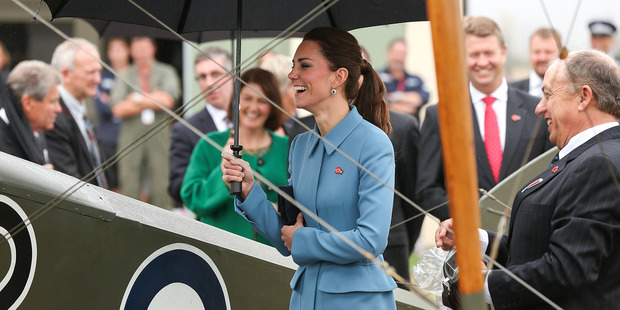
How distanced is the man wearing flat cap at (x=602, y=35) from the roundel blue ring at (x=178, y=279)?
5.26 metres

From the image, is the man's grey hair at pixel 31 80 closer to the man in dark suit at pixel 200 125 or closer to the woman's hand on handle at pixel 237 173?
the man in dark suit at pixel 200 125

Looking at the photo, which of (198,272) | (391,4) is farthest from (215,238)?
(391,4)

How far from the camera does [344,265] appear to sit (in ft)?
9.48

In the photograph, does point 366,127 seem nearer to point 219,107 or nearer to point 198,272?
point 198,272

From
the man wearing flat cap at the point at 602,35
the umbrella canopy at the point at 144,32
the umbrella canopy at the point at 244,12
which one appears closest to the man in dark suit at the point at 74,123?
the umbrella canopy at the point at 144,32

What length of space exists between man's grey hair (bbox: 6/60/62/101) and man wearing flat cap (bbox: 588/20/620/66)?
4.79 meters

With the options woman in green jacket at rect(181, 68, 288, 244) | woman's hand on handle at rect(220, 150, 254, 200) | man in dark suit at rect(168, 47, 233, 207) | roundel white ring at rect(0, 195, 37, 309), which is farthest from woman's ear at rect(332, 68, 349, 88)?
man in dark suit at rect(168, 47, 233, 207)

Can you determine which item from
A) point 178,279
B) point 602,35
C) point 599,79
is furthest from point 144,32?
point 602,35

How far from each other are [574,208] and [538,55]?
12.5 ft

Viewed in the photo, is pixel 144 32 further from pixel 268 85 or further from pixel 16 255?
pixel 16 255

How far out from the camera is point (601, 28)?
26.1 feet

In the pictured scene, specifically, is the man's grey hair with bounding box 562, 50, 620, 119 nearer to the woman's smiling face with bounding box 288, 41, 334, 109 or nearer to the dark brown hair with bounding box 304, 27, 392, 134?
the dark brown hair with bounding box 304, 27, 392, 134

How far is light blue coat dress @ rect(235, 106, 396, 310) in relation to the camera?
9.18ft

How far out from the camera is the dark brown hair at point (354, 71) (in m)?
3.05
